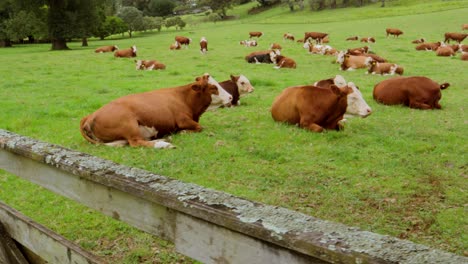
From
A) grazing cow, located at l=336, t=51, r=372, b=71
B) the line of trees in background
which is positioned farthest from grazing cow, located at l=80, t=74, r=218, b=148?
the line of trees in background

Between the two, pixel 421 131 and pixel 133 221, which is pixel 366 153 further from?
pixel 133 221

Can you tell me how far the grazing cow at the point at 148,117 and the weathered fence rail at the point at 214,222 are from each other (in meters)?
5.37

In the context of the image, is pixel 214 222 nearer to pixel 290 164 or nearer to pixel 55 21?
pixel 290 164

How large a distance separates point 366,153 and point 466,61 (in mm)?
18147

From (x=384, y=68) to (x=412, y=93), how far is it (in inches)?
281

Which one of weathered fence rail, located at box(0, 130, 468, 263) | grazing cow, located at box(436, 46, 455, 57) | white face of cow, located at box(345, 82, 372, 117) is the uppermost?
weathered fence rail, located at box(0, 130, 468, 263)

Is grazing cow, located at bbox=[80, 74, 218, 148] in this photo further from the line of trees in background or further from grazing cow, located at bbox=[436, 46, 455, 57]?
the line of trees in background

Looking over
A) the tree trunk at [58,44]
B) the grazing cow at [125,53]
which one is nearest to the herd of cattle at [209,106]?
the grazing cow at [125,53]

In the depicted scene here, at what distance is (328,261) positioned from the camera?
1.56 metres

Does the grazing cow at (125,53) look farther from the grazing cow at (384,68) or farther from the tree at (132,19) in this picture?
the tree at (132,19)

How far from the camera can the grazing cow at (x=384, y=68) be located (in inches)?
731

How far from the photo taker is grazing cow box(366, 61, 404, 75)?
18559 millimetres

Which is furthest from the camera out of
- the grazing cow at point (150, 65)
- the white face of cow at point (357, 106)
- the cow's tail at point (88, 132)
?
the grazing cow at point (150, 65)

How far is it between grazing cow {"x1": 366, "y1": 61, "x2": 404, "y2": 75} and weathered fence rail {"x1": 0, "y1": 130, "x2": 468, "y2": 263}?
57.7 feet
